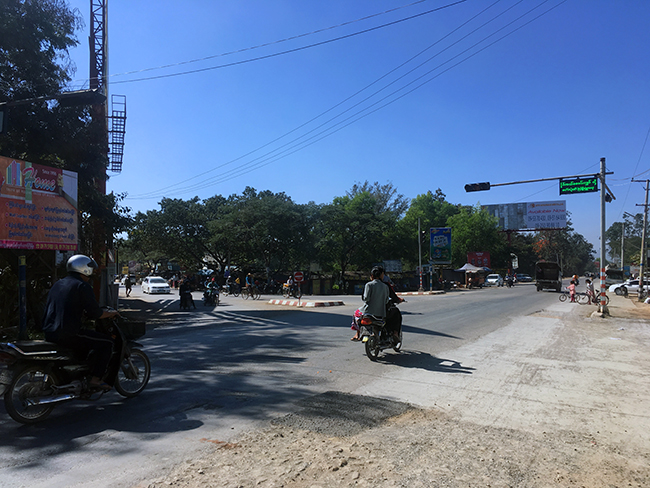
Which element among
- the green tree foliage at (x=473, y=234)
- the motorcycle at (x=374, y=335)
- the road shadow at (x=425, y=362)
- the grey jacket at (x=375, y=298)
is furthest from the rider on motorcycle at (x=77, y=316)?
the green tree foliage at (x=473, y=234)

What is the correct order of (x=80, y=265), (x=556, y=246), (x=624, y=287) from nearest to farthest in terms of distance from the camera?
(x=80, y=265) → (x=624, y=287) → (x=556, y=246)

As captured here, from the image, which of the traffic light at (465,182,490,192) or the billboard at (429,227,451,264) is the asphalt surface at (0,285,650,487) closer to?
the traffic light at (465,182,490,192)

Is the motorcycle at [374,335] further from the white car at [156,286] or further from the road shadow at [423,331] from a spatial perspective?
the white car at [156,286]

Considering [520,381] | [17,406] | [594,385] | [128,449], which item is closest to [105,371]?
[17,406]

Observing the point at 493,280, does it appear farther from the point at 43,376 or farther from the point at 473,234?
the point at 43,376

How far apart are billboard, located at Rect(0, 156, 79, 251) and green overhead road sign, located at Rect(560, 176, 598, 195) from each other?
59.9ft

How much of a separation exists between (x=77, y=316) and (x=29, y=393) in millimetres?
875

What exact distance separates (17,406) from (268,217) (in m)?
36.4

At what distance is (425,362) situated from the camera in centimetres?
820

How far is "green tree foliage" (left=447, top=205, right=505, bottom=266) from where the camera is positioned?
69.9 metres

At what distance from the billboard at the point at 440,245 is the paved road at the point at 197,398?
41820 millimetres

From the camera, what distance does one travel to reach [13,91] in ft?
46.1

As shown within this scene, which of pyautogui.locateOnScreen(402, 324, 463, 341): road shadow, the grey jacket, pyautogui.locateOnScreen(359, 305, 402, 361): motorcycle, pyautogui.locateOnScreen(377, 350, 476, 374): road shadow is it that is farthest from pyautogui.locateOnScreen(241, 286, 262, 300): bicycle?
the grey jacket

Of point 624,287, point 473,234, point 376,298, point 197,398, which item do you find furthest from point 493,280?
point 197,398
